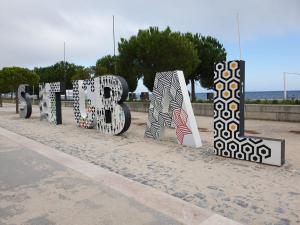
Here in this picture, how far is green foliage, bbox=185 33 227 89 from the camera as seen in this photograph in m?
33.5

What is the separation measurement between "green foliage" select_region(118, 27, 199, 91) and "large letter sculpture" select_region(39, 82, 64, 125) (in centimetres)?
896

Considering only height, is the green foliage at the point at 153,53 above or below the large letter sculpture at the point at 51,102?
above

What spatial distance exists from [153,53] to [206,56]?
12009 millimetres

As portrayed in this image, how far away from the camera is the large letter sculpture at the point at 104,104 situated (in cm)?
1093

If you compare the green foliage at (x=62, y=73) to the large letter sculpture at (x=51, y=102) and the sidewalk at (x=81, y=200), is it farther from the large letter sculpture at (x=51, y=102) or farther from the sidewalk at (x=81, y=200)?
the sidewalk at (x=81, y=200)

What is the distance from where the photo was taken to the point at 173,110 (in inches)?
365

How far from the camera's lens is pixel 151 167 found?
6.59 metres

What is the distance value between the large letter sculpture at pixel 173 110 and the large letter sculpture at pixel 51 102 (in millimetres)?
6321

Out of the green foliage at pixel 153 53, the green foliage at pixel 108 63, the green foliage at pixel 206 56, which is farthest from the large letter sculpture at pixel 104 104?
the green foliage at pixel 108 63

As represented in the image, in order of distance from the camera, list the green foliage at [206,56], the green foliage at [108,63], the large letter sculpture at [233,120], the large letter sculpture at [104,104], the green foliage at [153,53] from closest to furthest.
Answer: the large letter sculpture at [233,120]
the large letter sculpture at [104,104]
the green foliage at [153,53]
the green foliage at [206,56]
the green foliage at [108,63]

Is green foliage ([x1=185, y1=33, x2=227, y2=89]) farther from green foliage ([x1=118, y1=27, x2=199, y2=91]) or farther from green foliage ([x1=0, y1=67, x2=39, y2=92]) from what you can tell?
green foliage ([x1=0, y1=67, x2=39, y2=92])

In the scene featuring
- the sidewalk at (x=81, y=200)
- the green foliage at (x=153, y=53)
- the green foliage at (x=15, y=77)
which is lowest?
the sidewalk at (x=81, y=200)

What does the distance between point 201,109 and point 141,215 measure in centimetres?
1485

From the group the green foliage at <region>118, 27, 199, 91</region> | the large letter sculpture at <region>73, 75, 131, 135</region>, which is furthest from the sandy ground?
the green foliage at <region>118, 27, 199, 91</region>
